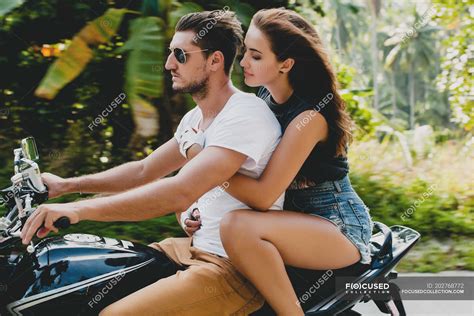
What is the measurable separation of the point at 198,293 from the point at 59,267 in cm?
43

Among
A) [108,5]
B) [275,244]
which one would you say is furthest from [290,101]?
[108,5]

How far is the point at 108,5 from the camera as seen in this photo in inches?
237

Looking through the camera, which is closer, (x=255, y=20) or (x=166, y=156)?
(x=255, y=20)

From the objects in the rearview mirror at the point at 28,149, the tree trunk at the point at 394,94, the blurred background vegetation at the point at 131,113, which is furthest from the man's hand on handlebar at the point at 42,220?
the tree trunk at the point at 394,94

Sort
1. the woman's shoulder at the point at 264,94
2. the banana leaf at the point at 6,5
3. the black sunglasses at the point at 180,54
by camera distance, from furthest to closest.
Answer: the banana leaf at the point at 6,5 → the woman's shoulder at the point at 264,94 → the black sunglasses at the point at 180,54

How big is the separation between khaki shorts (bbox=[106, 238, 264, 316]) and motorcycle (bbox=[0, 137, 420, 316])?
54mm

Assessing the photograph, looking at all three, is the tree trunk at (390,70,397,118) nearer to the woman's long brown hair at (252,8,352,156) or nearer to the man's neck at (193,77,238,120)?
the woman's long brown hair at (252,8,352,156)

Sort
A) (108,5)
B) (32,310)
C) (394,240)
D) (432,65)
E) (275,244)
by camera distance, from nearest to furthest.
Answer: (32,310), (275,244), (394,240), (108,5), (432,65)

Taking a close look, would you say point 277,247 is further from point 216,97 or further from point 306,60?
point 306,60

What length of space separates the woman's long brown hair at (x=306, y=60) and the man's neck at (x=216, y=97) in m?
0.21

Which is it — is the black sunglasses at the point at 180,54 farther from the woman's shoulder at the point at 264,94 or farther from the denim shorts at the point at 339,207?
the denim shorts at the point at 339,207

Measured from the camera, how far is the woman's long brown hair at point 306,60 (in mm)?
2512

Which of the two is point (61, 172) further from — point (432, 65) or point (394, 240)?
point (432, 65)

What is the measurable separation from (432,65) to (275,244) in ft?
123
